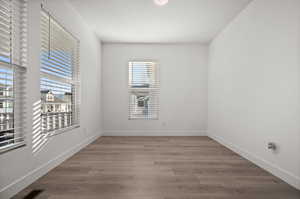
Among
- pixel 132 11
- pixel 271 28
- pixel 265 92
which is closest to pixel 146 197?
pixel 265 92

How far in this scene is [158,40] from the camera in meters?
4.96

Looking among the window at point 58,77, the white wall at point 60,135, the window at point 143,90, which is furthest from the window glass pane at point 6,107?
the window at point 143,90

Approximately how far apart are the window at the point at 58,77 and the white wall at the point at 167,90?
1.73 metres

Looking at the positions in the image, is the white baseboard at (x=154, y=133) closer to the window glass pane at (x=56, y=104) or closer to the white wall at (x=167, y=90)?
the white wall at (x=167, y=90)

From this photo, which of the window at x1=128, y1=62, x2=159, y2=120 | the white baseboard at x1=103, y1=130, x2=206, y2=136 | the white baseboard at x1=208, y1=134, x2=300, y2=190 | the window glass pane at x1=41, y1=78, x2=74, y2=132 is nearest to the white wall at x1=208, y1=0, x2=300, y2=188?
the white baseboard at x1=208, y1=134, x2=300, y2=190

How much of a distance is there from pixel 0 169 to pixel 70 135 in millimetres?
1509

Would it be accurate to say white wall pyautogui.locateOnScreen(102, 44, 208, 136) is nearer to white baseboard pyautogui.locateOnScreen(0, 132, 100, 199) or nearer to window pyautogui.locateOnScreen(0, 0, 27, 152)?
A: white baseboard pyautogui.locateOnScreen(0, 132, 100, 199)

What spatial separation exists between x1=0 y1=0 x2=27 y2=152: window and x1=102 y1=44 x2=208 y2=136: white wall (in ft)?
10.7

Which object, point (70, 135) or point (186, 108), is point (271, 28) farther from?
point (70, 135)

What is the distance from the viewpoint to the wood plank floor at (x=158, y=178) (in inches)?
73.8

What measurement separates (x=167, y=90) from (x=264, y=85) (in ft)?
9.53

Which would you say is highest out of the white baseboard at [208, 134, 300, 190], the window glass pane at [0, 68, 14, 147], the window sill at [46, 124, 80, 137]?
the window glass pane at [0, 68, 14, 147]

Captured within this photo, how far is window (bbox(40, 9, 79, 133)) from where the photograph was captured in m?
2.51

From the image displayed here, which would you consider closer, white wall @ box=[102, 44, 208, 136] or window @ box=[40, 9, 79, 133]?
window @ box=[40, 9, 79, 133]
